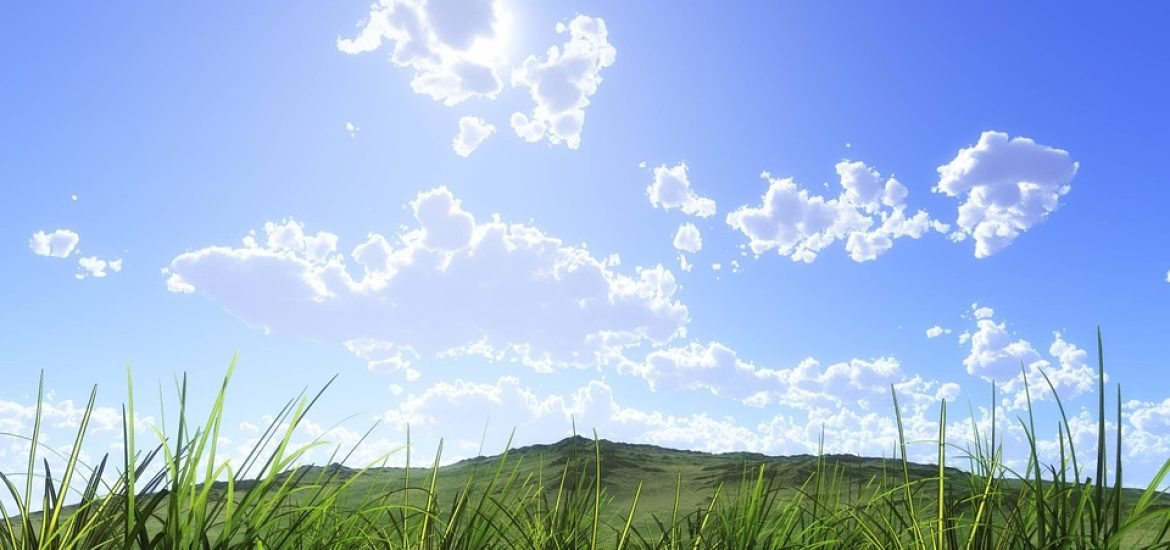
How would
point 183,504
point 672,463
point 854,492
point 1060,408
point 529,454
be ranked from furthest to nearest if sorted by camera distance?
point 529,454 → point 672,463 → point 854,492 → point 1060,408 → point 183,504

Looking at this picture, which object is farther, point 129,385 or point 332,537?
point 332,537

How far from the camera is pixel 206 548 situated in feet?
5.71

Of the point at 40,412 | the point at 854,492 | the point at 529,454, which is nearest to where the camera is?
the point at 40,412

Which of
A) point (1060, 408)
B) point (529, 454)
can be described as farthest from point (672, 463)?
point (1060, 408)

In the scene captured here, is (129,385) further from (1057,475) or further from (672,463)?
(672,463)

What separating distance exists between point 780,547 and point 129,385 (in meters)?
1.66

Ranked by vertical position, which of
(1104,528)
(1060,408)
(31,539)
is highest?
(1060,408)

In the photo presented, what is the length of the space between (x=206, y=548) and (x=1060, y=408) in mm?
1746

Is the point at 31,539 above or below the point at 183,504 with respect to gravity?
below

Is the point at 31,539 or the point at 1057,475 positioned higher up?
the point at 1057,475

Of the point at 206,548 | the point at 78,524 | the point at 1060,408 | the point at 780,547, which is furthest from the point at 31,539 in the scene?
the point at 1060,408

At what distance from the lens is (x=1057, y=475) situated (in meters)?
1.88

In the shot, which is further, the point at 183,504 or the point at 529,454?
the point at 529,454

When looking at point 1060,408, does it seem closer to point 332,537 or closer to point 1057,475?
point 1057,475
